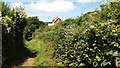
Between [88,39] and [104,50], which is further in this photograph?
[88,39]

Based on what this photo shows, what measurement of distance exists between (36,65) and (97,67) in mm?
5792

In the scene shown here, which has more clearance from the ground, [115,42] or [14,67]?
[115,42]

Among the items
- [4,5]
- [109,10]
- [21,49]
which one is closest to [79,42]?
[109,10]

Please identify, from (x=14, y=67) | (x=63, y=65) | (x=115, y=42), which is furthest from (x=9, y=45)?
(x=115, y=42)

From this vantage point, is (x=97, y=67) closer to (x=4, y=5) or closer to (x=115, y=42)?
(x=115, y=42)

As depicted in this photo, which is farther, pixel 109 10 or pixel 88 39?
pixel 88 39

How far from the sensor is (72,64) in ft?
48.1

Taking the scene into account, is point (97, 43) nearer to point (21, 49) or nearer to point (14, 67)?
point (14, 67)

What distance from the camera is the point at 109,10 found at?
1091 centimetres

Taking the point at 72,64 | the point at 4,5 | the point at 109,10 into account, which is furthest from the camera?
the point at 4,5

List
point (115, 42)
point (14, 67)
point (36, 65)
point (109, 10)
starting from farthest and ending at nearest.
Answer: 1. point (36, 65)
2. point (14, 67)
3. point (115, 42)
4. point (109, 10)

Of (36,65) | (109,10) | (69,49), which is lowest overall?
(36,65)

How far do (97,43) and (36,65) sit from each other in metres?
5.92

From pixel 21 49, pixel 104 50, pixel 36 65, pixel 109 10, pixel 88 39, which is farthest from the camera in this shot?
pixel 21 49
